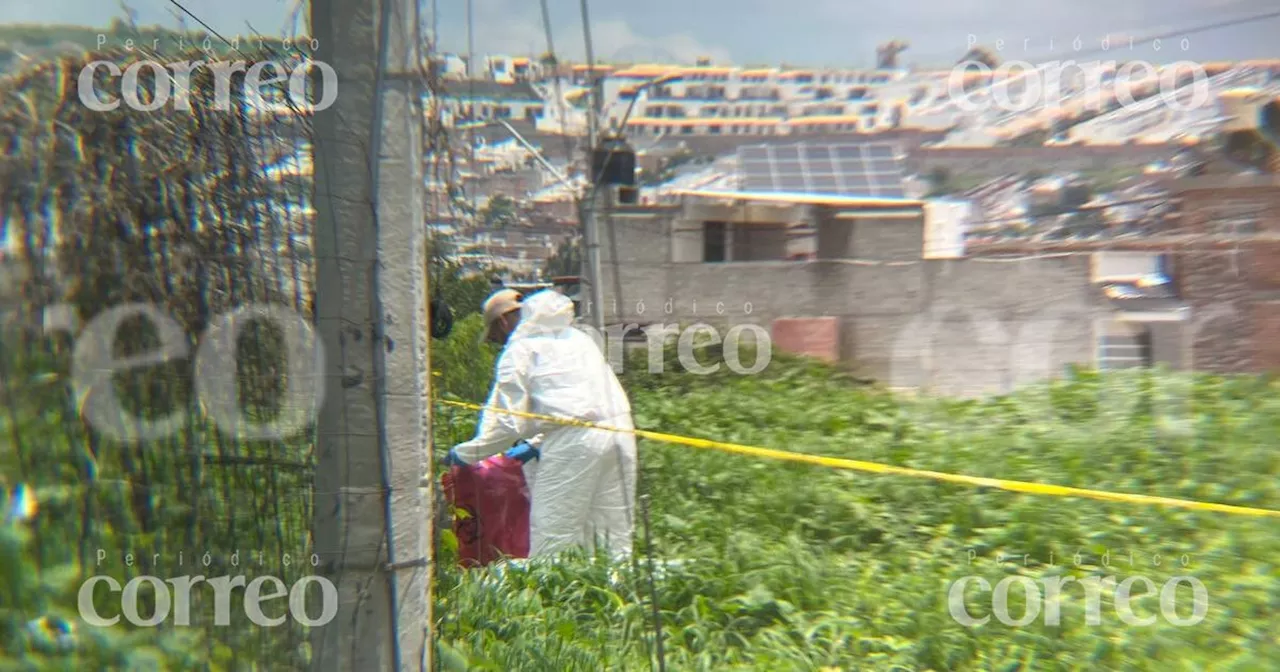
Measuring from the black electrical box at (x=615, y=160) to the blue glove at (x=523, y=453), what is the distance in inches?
149

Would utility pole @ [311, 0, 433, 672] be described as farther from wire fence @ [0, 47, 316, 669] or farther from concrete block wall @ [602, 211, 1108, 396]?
concrete block wall @ [602, 211, 1108, 396]

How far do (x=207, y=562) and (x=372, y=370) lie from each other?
0.54 metres

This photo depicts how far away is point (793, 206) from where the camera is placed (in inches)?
387

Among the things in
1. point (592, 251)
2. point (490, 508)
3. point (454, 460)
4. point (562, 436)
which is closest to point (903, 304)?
point (592, 251)

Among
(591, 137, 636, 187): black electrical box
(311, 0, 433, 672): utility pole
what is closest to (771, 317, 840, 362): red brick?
(591, 137, 636, 187): black electrical box

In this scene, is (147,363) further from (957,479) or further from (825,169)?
(825,169)

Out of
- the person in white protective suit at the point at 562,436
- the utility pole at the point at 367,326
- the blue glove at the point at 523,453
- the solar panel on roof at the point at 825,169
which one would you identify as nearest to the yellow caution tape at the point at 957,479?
the person in white protective suit at the point at 562,436

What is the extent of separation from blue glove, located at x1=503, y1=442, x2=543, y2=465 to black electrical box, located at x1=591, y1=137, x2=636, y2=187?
12.4 ft

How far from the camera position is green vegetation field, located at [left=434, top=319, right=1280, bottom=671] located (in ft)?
11.2

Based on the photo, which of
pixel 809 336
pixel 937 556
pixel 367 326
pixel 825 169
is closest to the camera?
pixel 367 326

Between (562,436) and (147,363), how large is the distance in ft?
9.18

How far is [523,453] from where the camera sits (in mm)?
4945

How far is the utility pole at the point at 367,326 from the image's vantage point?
8.39ft

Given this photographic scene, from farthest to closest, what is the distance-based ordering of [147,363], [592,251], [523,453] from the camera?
[592,251] → [523,453] → [147,363]
